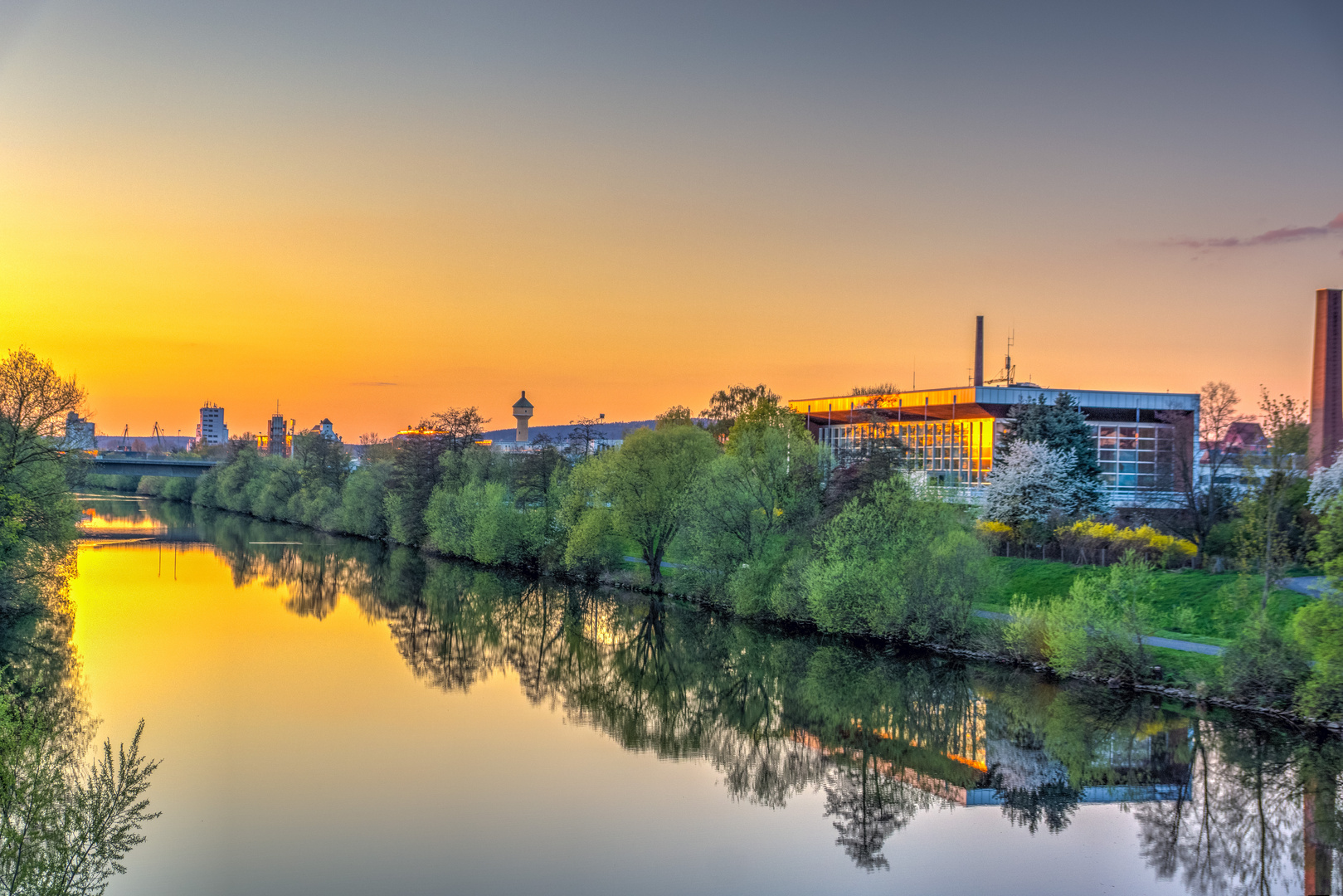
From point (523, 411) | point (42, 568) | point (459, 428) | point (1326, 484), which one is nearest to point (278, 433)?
point (523, 411)

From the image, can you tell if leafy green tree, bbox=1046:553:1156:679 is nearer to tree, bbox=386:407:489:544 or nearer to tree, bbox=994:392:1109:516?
tree, bbox=994:392:1109:516

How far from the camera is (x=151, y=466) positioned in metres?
93.1

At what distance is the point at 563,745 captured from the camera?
2369 cm

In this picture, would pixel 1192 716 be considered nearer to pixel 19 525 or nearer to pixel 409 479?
pixel 19 525

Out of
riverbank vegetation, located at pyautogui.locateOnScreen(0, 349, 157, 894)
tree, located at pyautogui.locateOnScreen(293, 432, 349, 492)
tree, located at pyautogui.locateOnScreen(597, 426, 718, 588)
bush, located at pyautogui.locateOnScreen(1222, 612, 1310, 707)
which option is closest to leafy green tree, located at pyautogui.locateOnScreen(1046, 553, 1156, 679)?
bush, located at pyautogui.locateOnScreen(1222, 612, 1310, 707)

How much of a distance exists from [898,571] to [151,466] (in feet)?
267

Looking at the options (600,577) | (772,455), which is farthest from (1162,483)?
(600,577)

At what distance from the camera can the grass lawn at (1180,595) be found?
28.3 metres

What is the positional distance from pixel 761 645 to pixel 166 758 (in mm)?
18905

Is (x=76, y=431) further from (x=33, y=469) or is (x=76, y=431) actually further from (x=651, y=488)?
(x=651, y=488)

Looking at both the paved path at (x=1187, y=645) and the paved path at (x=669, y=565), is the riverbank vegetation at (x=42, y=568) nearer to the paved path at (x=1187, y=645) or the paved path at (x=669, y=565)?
the paved path at (x=669, y=565)

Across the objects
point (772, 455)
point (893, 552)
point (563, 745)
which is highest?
point (772, 455)

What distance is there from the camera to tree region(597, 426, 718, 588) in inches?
1774

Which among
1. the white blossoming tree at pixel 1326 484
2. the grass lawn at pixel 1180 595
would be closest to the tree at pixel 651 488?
the grass lawn at pixel 1180 595
